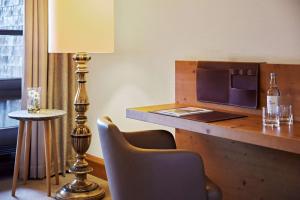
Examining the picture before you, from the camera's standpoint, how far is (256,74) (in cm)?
242

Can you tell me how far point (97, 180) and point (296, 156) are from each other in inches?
74.5

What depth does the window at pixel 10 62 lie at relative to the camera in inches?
146

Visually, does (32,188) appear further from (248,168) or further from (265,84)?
(265,84)

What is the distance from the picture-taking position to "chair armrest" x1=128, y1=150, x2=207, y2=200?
1.95m

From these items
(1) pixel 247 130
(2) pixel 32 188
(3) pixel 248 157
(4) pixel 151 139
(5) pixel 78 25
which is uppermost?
(5) pixel 78 25

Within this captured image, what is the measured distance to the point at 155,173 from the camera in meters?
1.97

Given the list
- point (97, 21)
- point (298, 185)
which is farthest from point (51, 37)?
point (298, 185)

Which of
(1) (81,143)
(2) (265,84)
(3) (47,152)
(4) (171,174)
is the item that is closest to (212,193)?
(4) (171,174)

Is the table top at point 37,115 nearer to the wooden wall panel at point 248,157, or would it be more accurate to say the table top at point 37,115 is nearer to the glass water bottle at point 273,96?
the wooden wall panel at point 248,157

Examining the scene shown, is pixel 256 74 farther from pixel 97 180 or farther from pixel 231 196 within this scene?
pixel 97 180

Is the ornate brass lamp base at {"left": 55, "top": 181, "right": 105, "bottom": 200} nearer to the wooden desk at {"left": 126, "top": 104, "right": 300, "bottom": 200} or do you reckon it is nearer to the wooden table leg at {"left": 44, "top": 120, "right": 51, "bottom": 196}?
the wooden table leg at {"left": 44, "top": 120, "right": 51, "bottom": 196}

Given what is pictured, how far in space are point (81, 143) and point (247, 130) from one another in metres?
1.59

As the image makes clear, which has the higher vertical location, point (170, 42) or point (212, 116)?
point (170, 42)

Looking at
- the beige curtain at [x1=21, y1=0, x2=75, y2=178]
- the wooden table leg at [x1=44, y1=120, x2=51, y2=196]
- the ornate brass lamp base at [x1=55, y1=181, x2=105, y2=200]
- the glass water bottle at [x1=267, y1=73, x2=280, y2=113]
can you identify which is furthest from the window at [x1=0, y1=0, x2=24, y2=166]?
the glass water bottle at [x1=267, y1=73, x2=280, y2=113]
